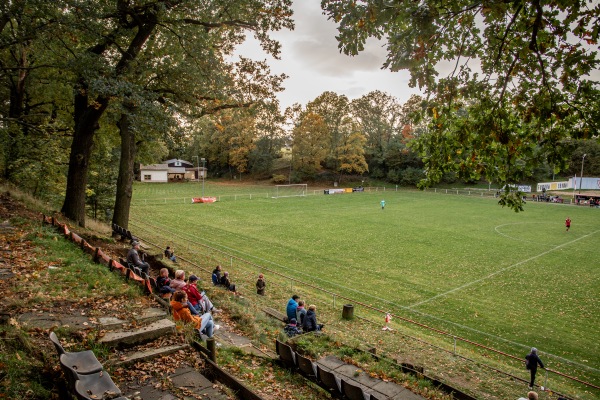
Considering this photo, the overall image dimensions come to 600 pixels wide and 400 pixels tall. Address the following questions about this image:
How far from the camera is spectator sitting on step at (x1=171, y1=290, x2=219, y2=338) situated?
7.52m

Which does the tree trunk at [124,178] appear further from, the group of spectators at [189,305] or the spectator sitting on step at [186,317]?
the spectator sitting on step at [186,317]

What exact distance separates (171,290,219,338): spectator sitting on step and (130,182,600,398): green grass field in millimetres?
9060

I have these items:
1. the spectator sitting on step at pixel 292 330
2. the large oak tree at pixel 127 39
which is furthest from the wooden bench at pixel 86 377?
the large oak tree at pixel 127 39

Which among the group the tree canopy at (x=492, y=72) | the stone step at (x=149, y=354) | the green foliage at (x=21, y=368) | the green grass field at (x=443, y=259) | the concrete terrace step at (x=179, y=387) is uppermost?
the tree canopy at (x=492, y=72)

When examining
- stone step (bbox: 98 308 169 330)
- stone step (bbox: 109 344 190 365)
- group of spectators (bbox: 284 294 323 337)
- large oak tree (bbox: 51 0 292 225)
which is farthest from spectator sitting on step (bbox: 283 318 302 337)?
large oak tree (bbox: 51 0 292 225)

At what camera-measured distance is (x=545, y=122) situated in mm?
5930

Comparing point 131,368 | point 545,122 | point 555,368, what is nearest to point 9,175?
point 131,368

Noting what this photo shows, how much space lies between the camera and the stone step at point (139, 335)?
5.97 meters

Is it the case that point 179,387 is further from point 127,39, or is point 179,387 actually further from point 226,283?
point 127,39

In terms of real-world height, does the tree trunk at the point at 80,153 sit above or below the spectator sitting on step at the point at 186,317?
above

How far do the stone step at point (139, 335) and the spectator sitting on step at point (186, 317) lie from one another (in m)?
0.69

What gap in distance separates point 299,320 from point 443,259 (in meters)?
15.2

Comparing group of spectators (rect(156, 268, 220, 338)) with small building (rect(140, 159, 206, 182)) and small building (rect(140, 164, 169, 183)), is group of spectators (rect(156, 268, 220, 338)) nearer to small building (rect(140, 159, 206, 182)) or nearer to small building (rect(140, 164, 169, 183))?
small building (rect(140, 159, 206, 182))

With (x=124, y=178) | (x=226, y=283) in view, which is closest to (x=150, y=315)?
(x=226, y=283)
